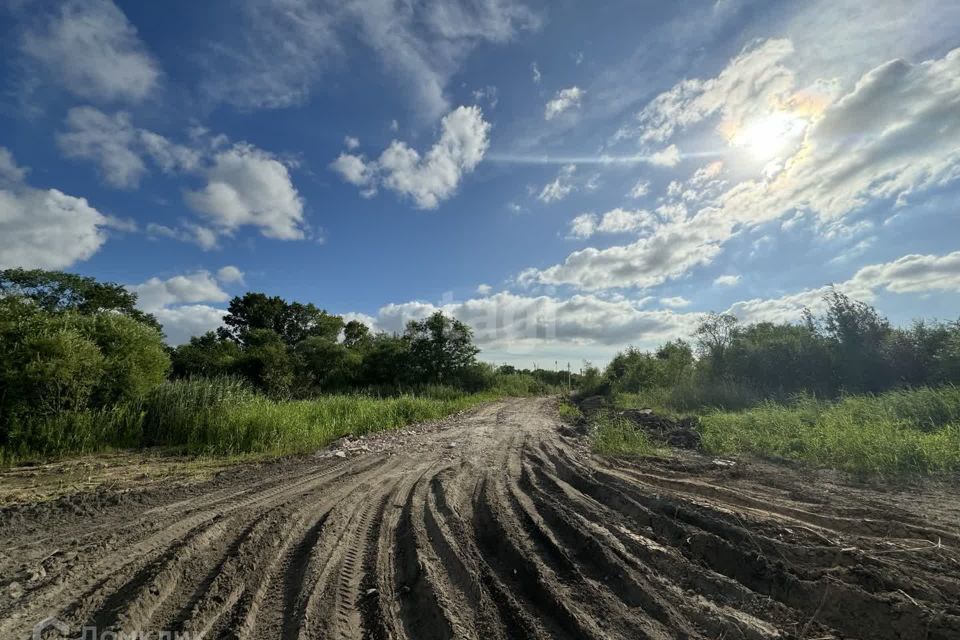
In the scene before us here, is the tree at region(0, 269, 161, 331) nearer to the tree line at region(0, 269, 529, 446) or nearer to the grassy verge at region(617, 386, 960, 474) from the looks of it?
the tree line at region(0, 269, 529, 446)

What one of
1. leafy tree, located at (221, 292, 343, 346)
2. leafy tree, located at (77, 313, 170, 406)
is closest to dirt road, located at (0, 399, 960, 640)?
leafy tree, located at (77, 313, 170, 406)

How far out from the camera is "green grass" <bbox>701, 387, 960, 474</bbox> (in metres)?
5.17

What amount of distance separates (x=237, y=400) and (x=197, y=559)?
798 centimetres

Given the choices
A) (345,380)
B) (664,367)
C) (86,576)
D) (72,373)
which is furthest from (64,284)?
(664,367)

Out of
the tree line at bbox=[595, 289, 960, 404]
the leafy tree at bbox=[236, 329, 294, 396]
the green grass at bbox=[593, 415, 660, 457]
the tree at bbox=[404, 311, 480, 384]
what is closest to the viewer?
the green grass at bbox=[593, 415, 660, 457]

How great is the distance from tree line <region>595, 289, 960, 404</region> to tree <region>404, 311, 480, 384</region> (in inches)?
479

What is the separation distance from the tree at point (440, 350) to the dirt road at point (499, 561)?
18.3 meters

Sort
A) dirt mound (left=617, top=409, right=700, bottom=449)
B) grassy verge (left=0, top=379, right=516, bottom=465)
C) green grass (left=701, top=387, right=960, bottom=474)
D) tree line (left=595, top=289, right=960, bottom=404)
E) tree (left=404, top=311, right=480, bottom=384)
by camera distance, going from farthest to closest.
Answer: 1. tree (left=404, top=311, right=480, bottom=384)
2. tree line (left=595, top=289, right=960, bottom=404)
3. dirt mound (left=617, top=409, right=700, bottom=449)
4. grassy verge (left=0, top=379, right=516, bottom=465)
5. green grass (left=701, top=387, right=960, bottom=474)

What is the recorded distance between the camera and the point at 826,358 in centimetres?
1523

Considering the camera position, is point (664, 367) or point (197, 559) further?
point (664, 367)

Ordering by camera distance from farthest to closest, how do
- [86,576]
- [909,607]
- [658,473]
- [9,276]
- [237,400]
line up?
1. [9,276]
2. [237,400]
3. [658,473]
4. [86,576]
5. [909,607]

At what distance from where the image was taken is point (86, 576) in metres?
2.73

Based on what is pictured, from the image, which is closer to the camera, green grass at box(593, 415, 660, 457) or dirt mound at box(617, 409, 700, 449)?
green grass at box(593, 415, 660, 457)

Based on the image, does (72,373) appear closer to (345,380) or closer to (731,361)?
(345,380)
